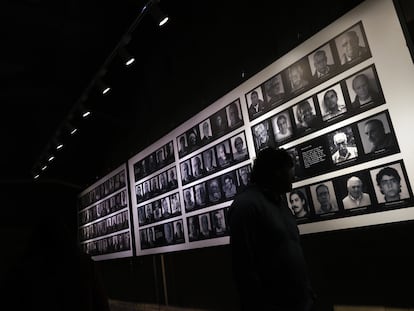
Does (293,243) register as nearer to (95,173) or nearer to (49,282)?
(49,282)

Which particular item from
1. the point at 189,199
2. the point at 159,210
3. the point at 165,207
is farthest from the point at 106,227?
the point at 189,199

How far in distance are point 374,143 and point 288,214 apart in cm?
66

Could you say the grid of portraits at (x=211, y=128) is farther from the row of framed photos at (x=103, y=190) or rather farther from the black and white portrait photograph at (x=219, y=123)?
the row of framed photos at (x=103, y=190)

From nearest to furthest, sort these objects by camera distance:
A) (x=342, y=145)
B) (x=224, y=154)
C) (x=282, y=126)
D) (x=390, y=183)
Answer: (x=390, y=183), (x=342, y=145), (x=282, y=126), (x=224, y=154)

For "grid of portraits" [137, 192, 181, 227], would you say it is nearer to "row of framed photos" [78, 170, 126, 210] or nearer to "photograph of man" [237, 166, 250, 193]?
"row of framed photos" [78, 170, 126, 210]

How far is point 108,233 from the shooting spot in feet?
18.1

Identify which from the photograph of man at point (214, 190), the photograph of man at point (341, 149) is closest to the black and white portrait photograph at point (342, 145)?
the photograph of man at point (341, 149)

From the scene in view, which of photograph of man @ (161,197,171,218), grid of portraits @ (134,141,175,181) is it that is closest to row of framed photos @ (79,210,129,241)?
grid of portraits @ (134,141,175,181)

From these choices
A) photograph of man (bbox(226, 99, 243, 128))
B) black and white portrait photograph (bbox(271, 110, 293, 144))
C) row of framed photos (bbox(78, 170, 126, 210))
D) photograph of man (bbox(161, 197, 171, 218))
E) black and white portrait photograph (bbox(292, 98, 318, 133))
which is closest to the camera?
black and white portrait photograph (bbox(292, 98, 318, 133))

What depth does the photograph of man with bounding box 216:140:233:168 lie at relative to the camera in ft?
9.94

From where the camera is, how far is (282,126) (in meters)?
2.50

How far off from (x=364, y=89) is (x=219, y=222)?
5.72ft

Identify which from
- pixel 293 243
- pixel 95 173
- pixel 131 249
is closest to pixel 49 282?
pixel 293 243

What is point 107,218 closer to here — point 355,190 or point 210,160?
point 210,160
